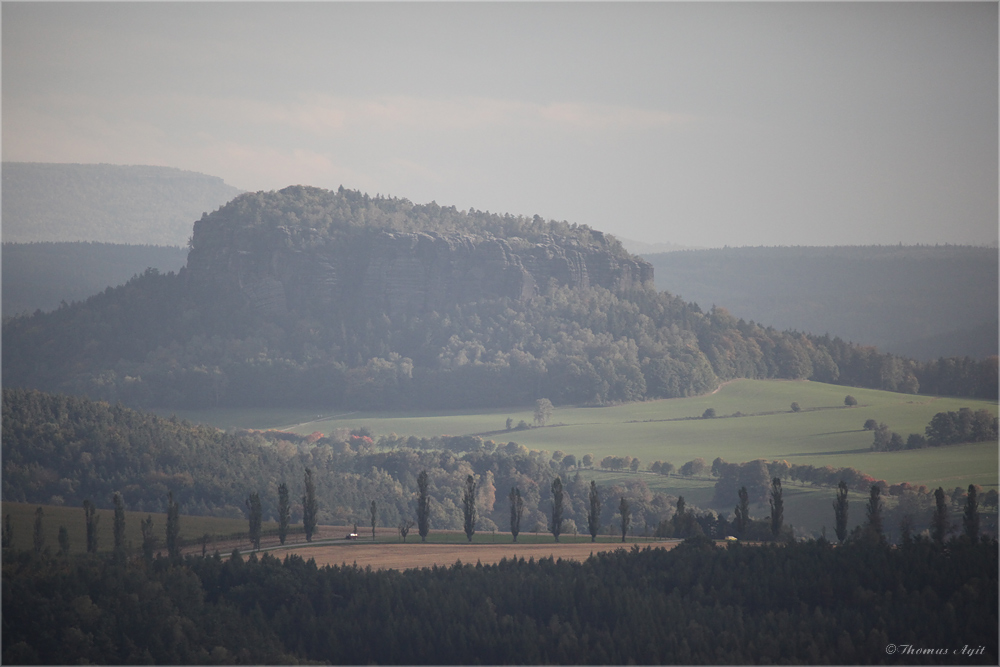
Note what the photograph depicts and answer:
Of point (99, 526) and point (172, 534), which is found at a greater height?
point (172, 534)

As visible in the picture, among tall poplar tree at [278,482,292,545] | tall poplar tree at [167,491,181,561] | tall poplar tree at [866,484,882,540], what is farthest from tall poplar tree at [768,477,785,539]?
tall poplar tree at [167,491,181,561]

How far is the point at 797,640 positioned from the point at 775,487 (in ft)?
125

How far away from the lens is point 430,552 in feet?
334

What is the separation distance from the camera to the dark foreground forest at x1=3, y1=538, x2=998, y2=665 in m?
77.3

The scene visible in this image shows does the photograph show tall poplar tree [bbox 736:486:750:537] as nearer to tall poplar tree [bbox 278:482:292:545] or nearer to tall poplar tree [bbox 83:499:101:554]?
tall poplar tree [bbox 278:482:292:545]

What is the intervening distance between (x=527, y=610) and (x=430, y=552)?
1817 cm

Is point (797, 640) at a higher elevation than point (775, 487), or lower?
lower

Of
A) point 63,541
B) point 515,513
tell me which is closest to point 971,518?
point 515,513

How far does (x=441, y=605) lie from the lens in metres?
84.4

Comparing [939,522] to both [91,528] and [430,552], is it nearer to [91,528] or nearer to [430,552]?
[430,552]

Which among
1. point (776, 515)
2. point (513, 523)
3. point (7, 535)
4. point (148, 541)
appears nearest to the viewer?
point (7, 535)

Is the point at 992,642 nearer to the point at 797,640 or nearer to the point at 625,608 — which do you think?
the point at 797,640

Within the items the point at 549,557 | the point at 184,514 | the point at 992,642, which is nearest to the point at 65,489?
the point at 184,514

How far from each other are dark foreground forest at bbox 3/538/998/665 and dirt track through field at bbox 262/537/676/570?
405 cm
